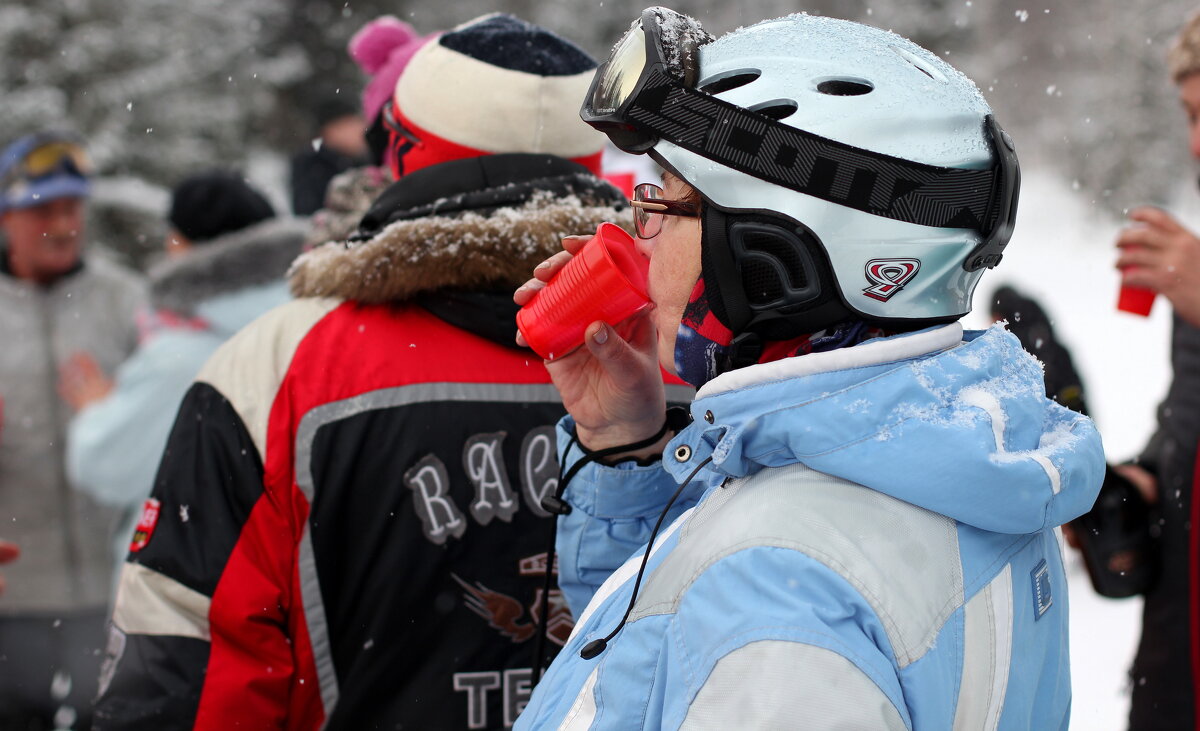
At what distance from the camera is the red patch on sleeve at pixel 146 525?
6.75 feet

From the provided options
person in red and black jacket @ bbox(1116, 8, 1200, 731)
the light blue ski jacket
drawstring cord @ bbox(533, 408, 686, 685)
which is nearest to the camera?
the light blue ski jacket

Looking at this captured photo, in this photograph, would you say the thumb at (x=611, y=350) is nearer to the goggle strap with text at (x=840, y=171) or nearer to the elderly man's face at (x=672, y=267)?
the elderly man's face at (x=672, y=267)

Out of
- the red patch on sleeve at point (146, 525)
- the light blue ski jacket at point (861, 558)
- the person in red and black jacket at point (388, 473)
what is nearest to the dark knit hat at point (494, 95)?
the person in red and black jacket at point (388, 473)

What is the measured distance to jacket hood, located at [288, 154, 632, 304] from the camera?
2066 mm

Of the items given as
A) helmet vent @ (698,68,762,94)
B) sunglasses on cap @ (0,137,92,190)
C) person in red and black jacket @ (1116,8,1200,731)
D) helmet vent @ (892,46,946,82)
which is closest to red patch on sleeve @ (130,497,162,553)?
helmet vent @ (698,68,762,94)

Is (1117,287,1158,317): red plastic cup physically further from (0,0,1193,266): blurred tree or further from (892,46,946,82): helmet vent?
(892,46,946,82): helmet vent

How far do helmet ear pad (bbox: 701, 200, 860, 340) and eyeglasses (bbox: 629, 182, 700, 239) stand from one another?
0.15 feet

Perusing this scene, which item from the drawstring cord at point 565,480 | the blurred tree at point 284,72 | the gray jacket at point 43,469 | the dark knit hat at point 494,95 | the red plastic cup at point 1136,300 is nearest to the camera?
the drawstring cord at point 565,480

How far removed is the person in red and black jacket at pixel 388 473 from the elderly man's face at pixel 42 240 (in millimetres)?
3517

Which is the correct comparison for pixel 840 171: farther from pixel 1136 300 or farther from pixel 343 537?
pixel 1136 300

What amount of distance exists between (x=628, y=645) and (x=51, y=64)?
14.3 m

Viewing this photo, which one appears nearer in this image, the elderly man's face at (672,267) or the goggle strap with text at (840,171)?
the goggle strap with text at (840,171)

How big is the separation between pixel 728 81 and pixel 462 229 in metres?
0.81

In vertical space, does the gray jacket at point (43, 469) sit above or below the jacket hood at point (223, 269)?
below
